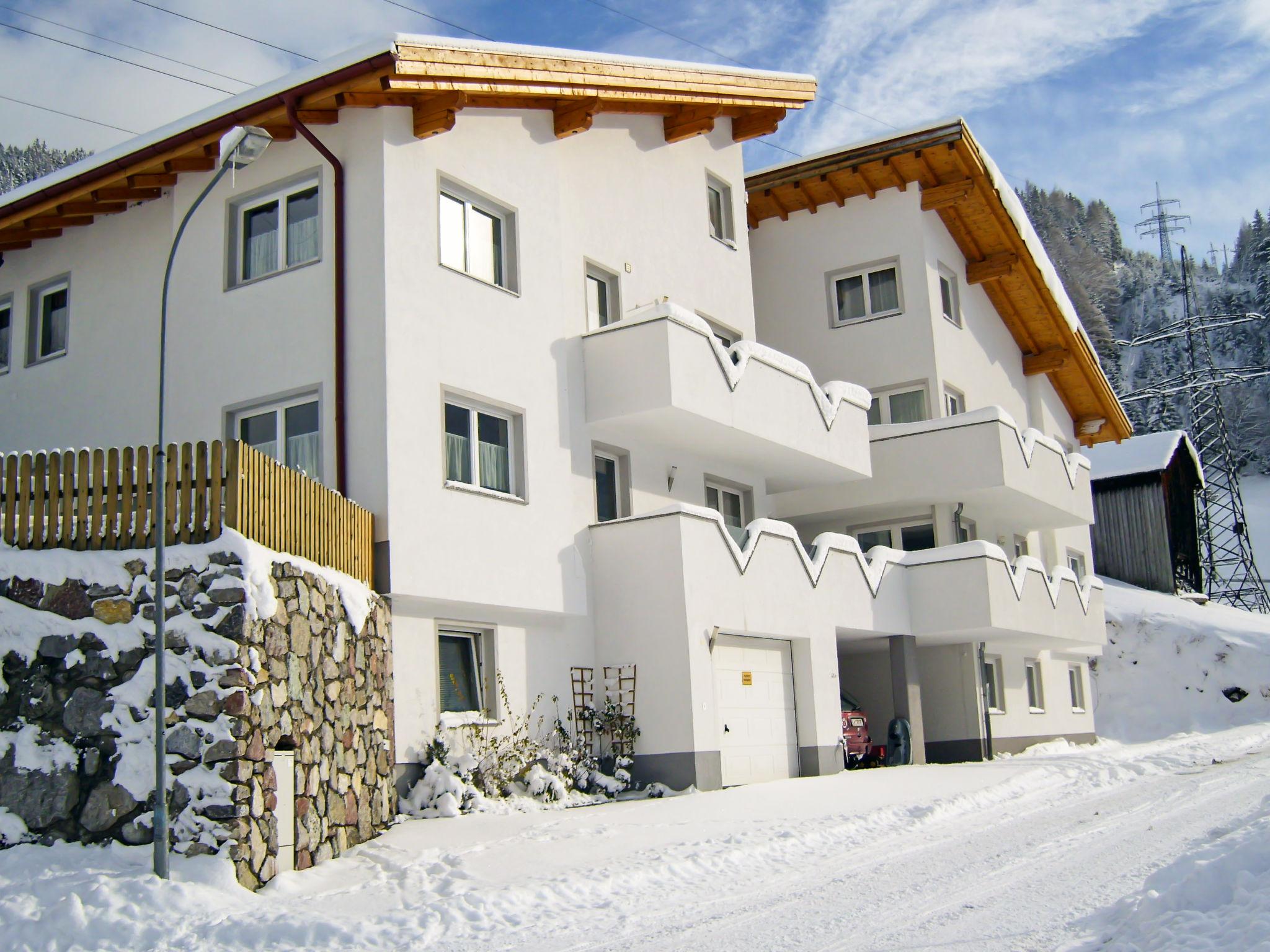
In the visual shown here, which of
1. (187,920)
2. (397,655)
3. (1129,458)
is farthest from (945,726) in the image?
(1129,458)

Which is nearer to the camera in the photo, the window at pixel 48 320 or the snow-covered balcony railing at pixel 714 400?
the snow-covered balcony railing at pixel 714 400

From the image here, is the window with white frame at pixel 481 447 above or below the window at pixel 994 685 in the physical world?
above

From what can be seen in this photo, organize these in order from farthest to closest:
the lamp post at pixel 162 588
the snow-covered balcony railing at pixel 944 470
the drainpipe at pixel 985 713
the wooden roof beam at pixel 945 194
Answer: the wooden roof beam at pixel 945 194 → the drainpipe at pixel 985 713 → the snow-covered balcony railing at pixel 944 470 → the lamp post at pixel 162 588

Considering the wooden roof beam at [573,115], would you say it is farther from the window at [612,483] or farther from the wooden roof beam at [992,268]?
the wooden roof beam at [992,268]

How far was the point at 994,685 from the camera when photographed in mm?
27703

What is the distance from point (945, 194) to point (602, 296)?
1020cm

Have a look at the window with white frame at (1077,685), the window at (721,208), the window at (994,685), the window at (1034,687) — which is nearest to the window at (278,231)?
the window at (721,208)

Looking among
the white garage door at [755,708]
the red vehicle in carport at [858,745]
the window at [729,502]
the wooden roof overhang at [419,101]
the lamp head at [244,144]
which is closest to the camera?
the lamp head at [244,144]

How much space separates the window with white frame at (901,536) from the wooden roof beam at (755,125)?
8.11 metres

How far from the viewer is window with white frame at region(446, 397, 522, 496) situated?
1645 centimetres

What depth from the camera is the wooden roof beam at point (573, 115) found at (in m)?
19.2

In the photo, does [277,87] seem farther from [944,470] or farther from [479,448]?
[944,470]

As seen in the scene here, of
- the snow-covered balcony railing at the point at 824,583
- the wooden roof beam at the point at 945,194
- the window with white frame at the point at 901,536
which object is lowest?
the snow-covered balcony railing at the point at 824,583

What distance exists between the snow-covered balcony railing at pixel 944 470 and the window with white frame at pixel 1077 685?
26.1 feet
